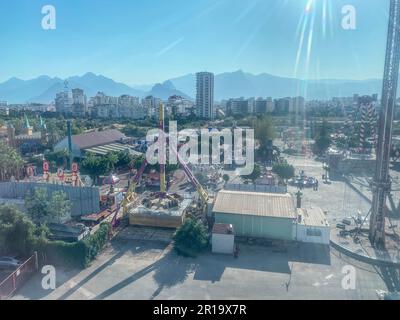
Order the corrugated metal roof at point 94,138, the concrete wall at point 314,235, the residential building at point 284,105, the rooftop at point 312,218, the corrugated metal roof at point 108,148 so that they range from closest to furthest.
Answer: the concrete wall at point 314,235, the rooftop at point 312,218, the corrugated metal roof at point 108,148, the corrugated metal roof at point 94,138, the residential building at point 284,105

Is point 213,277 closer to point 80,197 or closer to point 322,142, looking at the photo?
point 80,197

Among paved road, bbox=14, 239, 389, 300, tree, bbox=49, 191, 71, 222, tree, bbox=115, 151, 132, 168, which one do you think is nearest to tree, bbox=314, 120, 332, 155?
tree, bbox=115, 151, 132, 168

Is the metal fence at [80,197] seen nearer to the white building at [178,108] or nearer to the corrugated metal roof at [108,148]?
the corrugated metal roof at [108,148]

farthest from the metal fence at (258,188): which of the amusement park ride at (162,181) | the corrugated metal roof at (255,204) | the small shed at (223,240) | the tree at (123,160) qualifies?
the tree at (123,160)

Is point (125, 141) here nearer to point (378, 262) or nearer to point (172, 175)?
point (172, 175)

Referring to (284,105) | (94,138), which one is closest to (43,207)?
(94,138)
